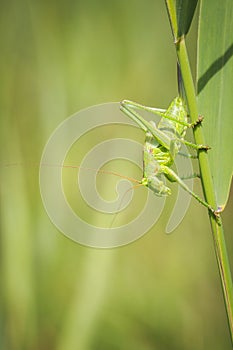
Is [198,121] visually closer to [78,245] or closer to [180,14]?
[180,14]

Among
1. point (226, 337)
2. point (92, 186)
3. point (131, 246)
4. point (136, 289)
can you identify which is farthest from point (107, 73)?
point (226, 337)

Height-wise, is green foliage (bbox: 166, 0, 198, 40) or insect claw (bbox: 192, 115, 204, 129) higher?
green foliage (bbox: 166, 0, 198, 40)

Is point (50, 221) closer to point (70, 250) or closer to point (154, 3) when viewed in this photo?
point (70, 250)

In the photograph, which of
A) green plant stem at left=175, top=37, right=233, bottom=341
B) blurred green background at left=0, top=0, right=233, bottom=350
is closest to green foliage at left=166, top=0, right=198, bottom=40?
green plant stem at left=175, top=37, right=233, bottom=341

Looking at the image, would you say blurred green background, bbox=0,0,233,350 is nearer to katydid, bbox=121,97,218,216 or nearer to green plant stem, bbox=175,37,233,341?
katydid, bbox=121,97,218,216

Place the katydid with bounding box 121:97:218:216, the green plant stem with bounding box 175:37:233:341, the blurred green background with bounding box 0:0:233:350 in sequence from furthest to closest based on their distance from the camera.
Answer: the blurred green background with bounding box 0:0:233:350 < the katydid with bounding box 121:97:218:216 < the green plant stem with bounding box 175:37:233:341

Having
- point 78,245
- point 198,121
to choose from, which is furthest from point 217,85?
point 78,245

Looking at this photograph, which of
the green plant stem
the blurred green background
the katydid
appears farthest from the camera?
the blurred green background

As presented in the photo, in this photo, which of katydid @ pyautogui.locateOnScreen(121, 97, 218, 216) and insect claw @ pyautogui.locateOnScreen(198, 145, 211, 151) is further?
katydid @ pyautogui.locateOnScreen(121, 97, 218, 216)
